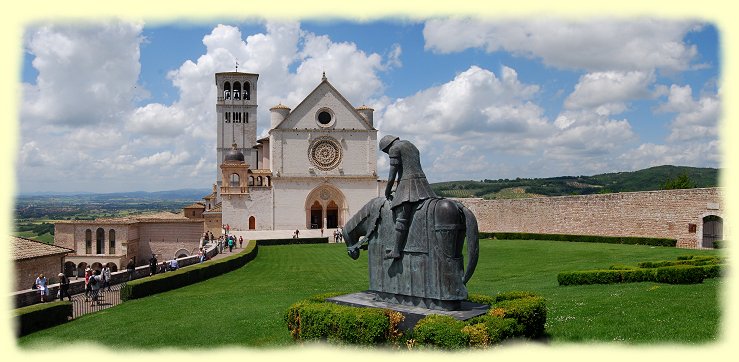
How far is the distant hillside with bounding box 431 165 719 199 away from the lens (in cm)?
11544

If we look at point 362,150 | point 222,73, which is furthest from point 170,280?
point 222,73

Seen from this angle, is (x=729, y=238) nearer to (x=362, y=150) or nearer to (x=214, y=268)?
(x=214, y=268)

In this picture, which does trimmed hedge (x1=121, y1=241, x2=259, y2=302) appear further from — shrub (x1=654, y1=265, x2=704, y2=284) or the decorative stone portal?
the decorative stone portal

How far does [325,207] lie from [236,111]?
1800 centimetres

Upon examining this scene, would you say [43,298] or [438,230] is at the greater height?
[438,230]

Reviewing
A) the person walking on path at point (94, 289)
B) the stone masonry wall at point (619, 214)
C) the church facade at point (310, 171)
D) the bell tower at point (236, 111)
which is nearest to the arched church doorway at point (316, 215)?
the church facade at point (310, 171)

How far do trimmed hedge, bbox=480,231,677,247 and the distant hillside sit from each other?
235 feet

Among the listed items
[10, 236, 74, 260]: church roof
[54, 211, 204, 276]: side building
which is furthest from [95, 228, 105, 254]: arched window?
[10, 236, 74, 260]: church roof

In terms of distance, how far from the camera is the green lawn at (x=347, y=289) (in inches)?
381

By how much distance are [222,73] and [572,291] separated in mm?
54536

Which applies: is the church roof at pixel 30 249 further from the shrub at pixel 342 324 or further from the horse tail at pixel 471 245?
the horse tail at pixel 471 245

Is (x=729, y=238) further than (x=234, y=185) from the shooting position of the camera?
No

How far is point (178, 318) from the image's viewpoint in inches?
553

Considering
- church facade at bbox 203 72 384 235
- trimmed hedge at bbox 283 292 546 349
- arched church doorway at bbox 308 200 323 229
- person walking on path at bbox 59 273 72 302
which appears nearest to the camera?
trimmed hedge at bbox 283 292 546 349
